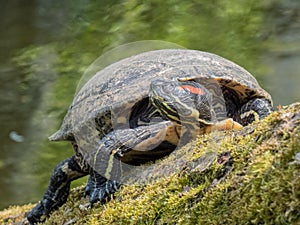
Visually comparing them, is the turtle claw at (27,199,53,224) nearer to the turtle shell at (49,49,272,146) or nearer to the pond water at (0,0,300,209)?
the turtle shell at (49,49,272,146)

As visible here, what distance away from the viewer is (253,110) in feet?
10.3

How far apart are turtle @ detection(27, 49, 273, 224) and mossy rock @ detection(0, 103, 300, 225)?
16 centimetres

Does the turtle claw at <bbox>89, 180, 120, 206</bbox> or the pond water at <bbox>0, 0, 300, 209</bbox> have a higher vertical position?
the turtle claw at <bbox>89, 180, 120, 206</bbox>

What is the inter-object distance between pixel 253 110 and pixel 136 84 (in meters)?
0.61

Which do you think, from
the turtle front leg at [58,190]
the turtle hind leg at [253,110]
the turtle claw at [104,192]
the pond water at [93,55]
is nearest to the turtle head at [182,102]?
the turtle hind leg at [253,110]

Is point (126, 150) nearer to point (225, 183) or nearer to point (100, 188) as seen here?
point (100, 188)

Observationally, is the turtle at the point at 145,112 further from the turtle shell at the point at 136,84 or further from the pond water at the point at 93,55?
the pond water at the point at 93,55

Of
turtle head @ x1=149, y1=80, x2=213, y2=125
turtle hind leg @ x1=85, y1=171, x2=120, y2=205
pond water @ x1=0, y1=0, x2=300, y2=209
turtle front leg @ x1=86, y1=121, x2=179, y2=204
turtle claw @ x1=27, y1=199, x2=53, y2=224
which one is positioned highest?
turtle head @ x1=149, y1=80, x2=213, y2=125

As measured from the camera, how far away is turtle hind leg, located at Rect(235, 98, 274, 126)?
3062 millimetres

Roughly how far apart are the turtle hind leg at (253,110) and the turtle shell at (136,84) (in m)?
0.05

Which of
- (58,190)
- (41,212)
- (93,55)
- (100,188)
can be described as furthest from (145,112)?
(93,55)

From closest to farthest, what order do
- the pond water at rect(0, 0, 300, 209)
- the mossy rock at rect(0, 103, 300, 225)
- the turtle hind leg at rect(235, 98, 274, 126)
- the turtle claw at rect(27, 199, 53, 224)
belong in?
the mossy rock at rect(0, 103, 300, 225) < the turtle hind leg at rect(235, 98, 274, 126) < the turtle claw at rect(27, 199, 53, 224) < the pond water at rect(0, 0, 300, 209)

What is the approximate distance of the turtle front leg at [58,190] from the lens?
3.50m

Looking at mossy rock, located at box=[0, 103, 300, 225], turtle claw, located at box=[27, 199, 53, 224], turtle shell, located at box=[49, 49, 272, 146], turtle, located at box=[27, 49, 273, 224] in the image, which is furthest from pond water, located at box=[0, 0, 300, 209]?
mossy rock, located at box=[0, 103, 300, 225]
